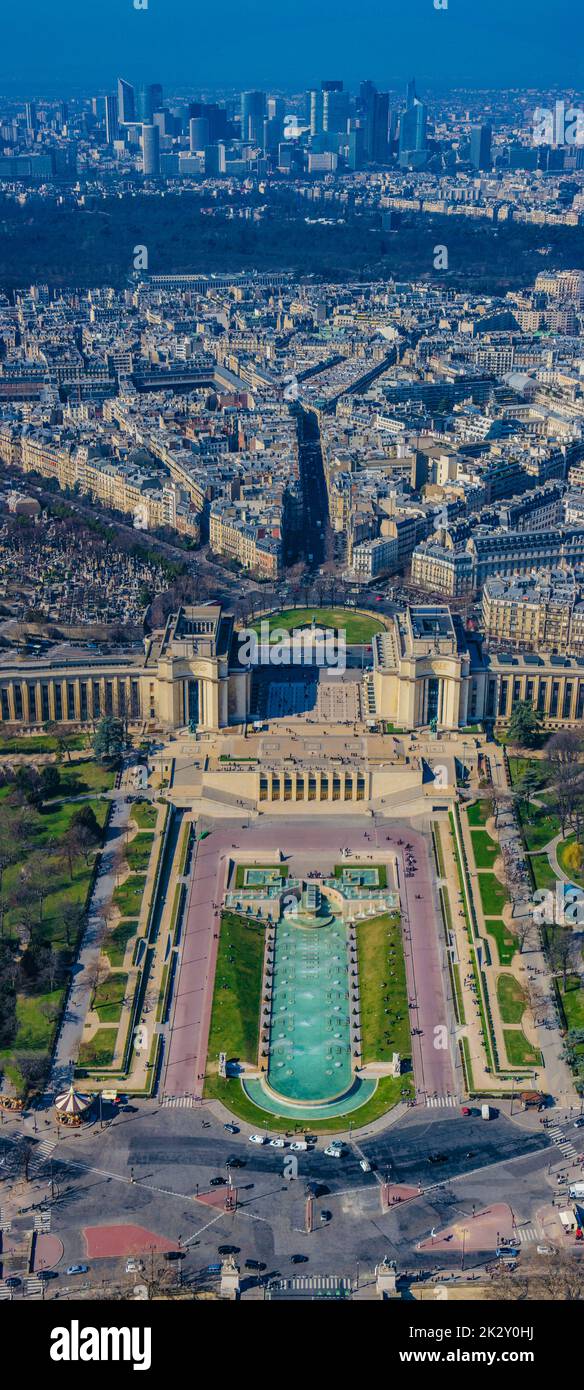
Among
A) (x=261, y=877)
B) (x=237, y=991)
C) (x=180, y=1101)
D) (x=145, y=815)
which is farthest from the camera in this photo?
(x=145, y=815)

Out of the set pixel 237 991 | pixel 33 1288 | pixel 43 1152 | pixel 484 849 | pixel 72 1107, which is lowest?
pixel 33 1288

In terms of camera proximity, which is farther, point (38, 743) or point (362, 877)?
point (38, 743)

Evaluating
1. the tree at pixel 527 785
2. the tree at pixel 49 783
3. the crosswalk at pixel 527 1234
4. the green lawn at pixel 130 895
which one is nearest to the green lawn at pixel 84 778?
the tree at pixel 49 783

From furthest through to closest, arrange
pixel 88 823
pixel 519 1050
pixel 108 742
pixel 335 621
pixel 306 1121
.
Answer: pixel 335 621 → pixel 108 742 → pixel 88 823 → pixel 519 1050 → pixel 306 1121

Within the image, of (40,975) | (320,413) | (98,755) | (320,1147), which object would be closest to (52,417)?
(320,413)

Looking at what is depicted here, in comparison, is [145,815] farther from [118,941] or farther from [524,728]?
[524,728]

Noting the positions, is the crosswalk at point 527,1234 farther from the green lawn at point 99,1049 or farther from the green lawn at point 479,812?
the green lawn at point 479,812

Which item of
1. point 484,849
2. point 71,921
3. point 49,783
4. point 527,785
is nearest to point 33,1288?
point 71,921

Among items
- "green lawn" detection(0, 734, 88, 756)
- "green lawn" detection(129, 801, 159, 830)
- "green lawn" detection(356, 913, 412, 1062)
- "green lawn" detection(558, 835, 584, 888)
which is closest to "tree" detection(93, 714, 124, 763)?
"green lawn" detection(0, 734, 88, 756)
